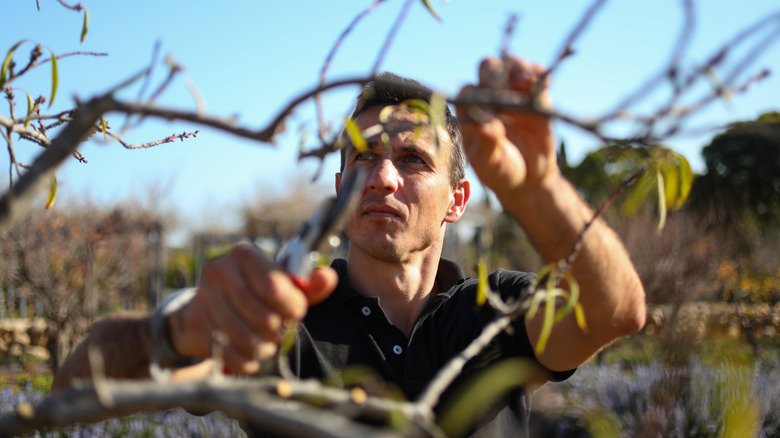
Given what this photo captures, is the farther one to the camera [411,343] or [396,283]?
[396,283]

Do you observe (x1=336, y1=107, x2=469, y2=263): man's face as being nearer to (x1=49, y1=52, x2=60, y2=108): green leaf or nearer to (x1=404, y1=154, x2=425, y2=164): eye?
(x1=404, y1=154, x2=425, y2=164): eye

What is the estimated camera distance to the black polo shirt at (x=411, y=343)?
87.6 inches

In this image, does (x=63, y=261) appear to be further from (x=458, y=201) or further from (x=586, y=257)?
(x=586, y=257)

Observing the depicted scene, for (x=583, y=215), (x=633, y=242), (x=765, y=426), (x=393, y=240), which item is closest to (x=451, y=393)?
(x=393, y=240)

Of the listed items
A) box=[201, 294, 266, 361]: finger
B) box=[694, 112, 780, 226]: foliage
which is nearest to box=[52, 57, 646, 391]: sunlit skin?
box=[201, 294, 266, 361]: finger

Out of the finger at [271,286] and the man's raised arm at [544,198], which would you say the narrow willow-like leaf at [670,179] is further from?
the finger at [271,286]

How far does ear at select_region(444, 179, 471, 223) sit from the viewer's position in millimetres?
2910

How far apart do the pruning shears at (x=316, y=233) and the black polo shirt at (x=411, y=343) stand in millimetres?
1232

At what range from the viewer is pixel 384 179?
2.36 metres

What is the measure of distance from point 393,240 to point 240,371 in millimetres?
1460

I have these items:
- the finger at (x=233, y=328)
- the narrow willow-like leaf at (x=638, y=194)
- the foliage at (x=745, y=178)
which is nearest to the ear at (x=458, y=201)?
the narrow willow-like leaf at (x=638, y=194)

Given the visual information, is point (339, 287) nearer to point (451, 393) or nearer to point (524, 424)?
point (451, 393)

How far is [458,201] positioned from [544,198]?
1751 mm

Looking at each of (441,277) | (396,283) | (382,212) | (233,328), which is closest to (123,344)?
(233,328)
